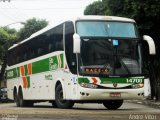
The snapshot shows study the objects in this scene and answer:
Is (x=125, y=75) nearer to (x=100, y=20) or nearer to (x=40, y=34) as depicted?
(x=100, y=20)

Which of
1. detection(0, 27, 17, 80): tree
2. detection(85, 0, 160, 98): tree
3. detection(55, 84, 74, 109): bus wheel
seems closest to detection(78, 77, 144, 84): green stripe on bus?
detection(55, 84, 74, 109): bus wheel

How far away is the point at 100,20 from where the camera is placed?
66.8ft

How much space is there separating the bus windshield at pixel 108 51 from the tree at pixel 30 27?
39465mm

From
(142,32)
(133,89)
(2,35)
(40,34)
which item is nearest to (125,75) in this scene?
(133,89)

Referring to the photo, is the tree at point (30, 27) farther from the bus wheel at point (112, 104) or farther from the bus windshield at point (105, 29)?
the bus windshield at point (105, 29)

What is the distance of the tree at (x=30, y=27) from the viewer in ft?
195

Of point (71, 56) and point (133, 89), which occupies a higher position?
point (71, 56)

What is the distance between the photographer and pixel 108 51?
775 inches

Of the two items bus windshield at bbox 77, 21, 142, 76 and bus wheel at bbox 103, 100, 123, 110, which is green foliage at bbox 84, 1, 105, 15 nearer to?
bus wheel at bbox 103, 100, 123, 110

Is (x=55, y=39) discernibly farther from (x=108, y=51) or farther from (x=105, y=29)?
(x=108, y=51)

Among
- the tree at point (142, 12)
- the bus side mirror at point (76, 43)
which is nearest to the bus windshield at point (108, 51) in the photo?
the bus side mirror at point (76, 43)

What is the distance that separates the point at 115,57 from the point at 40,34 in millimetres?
5515

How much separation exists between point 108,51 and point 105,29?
3.21 feet

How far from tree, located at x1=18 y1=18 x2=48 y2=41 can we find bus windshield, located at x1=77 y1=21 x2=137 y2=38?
129 ft
